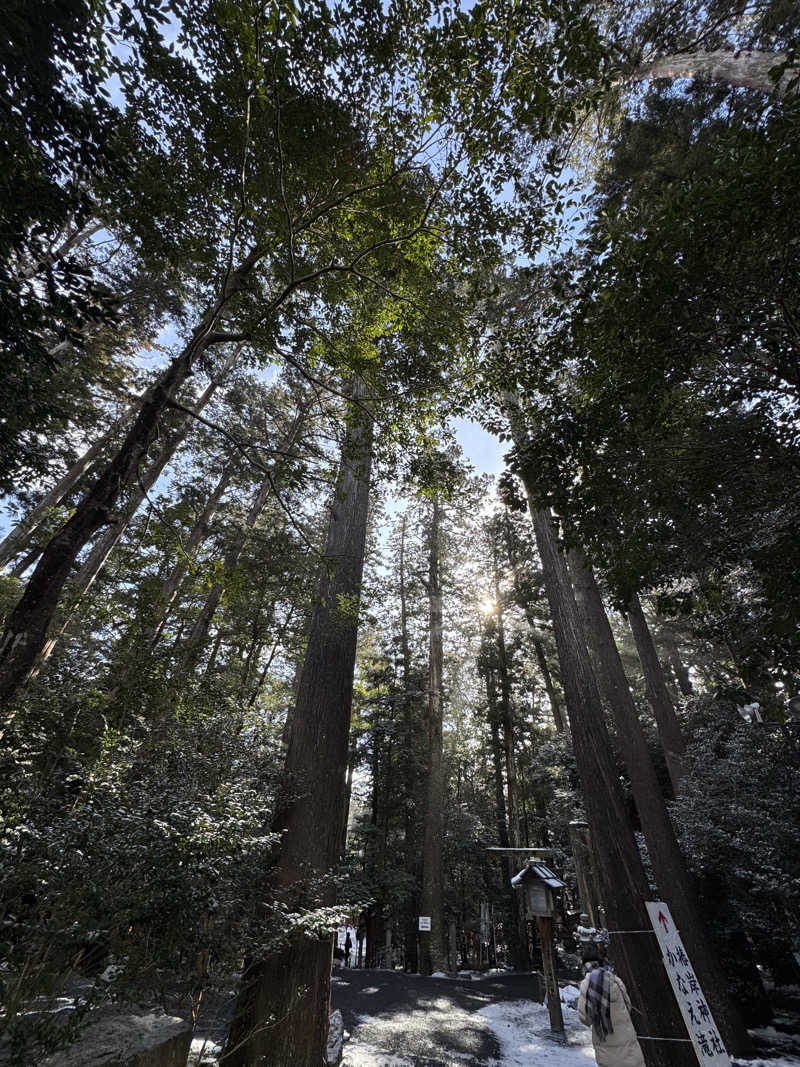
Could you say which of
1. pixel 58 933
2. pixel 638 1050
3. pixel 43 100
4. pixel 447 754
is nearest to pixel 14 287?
pixel 43 100

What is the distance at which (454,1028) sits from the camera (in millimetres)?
7332

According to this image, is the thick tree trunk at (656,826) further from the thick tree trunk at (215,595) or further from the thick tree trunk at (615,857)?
the thick tree trunk at (215,595)

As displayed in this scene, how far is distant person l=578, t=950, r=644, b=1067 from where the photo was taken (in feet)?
12.6

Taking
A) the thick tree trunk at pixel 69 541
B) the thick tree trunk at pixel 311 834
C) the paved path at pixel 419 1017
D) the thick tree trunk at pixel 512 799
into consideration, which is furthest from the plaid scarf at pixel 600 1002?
the thick tree trunk at pixel 512 799

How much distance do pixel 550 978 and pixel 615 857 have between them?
5052mm

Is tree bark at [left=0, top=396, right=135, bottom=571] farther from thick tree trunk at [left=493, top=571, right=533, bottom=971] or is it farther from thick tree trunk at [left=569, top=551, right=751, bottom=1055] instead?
thick tree trunk at [left=493, top=571, right=533, bottom=971]

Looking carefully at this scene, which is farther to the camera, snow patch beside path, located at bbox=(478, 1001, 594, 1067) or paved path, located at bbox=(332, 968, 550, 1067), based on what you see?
snow patch beside path, located at bbox=(478, 1001, 594, 1067)

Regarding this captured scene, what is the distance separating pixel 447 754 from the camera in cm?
1962

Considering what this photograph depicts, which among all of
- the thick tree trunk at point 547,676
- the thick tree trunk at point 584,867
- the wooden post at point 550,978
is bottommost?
the wooden post at point 550,978

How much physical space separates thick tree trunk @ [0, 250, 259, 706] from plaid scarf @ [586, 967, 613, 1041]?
537 centimetres

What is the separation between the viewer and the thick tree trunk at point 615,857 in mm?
4590

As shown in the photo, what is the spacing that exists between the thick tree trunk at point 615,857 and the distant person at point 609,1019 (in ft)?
3.21

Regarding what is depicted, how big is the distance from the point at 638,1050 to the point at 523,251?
7.16 metres

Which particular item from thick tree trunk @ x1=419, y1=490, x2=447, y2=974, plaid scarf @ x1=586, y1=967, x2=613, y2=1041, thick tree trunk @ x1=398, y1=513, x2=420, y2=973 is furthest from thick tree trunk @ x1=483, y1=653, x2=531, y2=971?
plaid scarf @ x1=586, y1=967, x2=613, y2=1041
